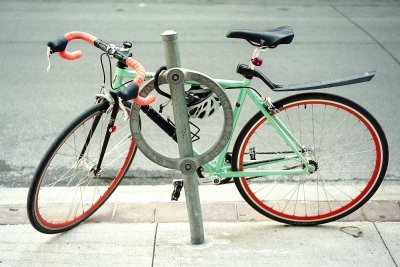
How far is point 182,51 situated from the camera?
23.9 feet

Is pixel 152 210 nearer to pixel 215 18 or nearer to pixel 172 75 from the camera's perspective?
pixel 172 75

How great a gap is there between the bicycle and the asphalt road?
490 mm

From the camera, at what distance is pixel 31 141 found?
16.2 feet

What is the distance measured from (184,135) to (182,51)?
4.46 metres

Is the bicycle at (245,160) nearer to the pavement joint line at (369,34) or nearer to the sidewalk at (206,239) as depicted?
the sidewalk at (206,239)

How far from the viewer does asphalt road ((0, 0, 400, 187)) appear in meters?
5.17

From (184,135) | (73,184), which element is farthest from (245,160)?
(73,184)

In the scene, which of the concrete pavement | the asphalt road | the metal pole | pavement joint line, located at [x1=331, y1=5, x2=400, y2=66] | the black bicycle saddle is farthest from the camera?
pavement joint line, located at [x1=331, y1=5, x2=400, y2=66]

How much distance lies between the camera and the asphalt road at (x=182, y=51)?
517 cm

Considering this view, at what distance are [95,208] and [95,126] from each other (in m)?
0.63

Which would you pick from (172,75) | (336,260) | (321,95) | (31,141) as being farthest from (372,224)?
(31,141)

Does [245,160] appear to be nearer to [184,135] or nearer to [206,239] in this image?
[206,239]

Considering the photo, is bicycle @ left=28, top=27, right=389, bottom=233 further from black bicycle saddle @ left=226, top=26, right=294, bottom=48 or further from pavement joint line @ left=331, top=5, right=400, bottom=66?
pavement joint line @ left=331, top=5, right=400, bottom=66

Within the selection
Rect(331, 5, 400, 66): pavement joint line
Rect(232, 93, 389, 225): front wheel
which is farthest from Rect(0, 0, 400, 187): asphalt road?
Rect(232, 93, 389, 225): front wheel
